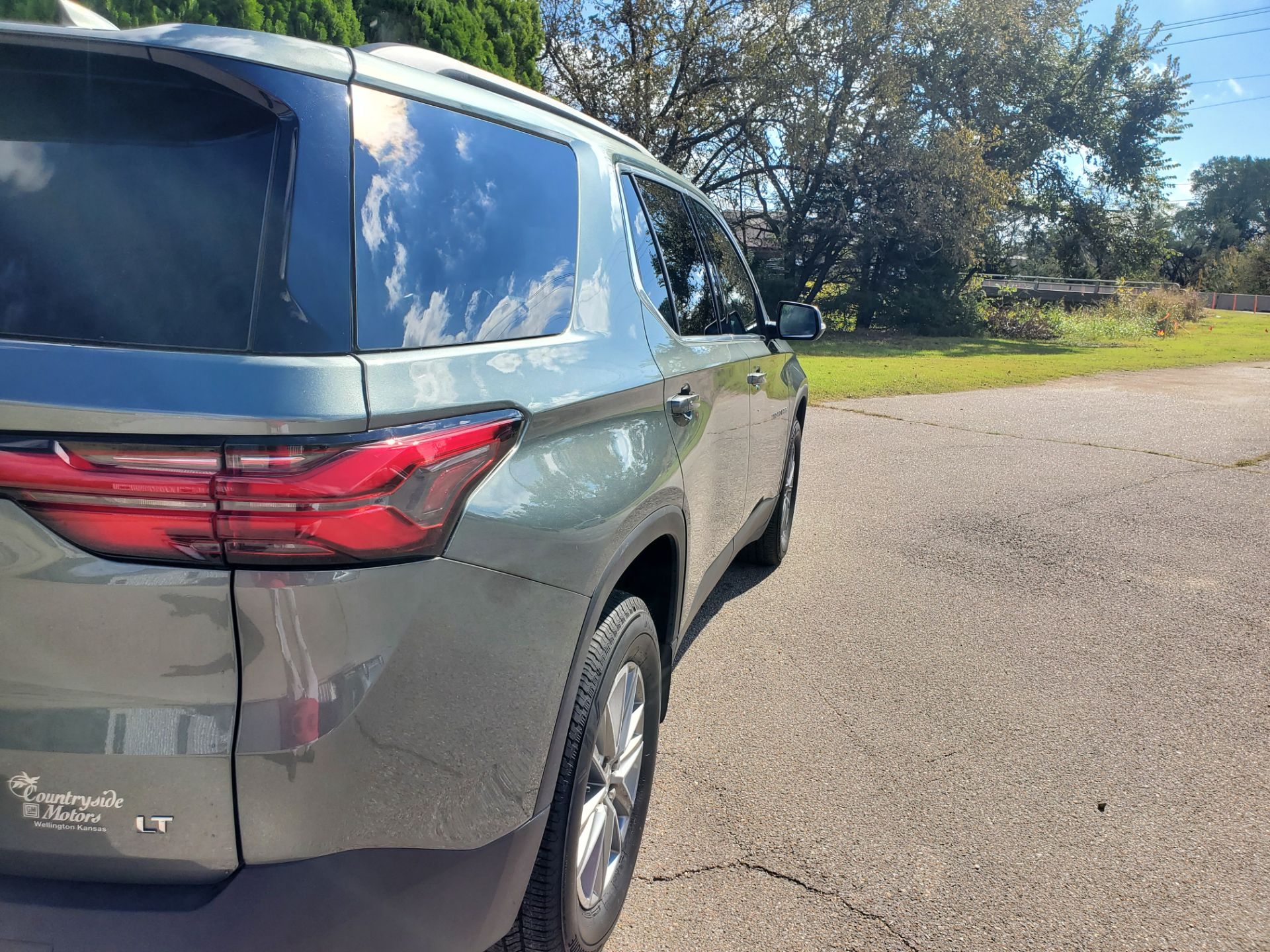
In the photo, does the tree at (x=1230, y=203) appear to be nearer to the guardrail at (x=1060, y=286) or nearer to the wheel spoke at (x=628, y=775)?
the guardrail at (x=1060, y=286)

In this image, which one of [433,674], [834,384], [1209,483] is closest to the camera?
[433,674]

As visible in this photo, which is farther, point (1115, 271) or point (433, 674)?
point (1115, 271)

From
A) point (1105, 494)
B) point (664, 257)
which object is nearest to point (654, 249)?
point (664, 257)

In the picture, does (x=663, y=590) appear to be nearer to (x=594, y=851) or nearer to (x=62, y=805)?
(x=594, y=851)

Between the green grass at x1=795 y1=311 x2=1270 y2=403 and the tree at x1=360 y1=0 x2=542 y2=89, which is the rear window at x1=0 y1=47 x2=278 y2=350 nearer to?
the tree at x1=360 y1=0 x2=542 y2=89

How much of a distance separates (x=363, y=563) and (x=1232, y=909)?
2488 millimetres

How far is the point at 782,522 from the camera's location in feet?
17.3

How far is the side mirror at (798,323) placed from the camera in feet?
15.1

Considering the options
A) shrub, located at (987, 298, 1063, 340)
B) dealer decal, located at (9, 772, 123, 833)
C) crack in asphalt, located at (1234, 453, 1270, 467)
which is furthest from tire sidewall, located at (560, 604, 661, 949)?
shrub, located at (987, 298, 1063, 340)

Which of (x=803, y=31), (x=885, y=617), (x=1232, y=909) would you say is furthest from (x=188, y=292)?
(x=803, y=31)

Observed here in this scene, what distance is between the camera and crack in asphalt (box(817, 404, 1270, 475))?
8.59m

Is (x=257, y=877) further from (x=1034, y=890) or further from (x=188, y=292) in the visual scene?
(x=1034, y=890)

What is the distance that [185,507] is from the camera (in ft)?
4.39

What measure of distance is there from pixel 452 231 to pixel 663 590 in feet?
4.30
